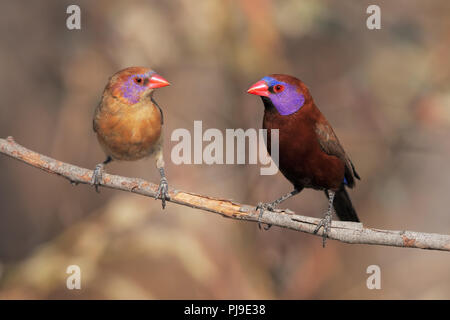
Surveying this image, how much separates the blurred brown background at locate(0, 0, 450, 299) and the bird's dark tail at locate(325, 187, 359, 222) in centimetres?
144

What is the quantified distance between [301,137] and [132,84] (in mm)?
1168

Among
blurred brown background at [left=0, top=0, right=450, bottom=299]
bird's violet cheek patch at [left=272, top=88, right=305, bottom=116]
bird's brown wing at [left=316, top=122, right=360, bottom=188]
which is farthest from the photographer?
blurred brown background at [left=0, top=0, right=450, bottom=299]

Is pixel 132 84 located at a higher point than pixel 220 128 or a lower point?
lower

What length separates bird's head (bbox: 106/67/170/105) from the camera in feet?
12.5

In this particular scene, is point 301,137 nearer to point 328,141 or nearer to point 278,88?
point 328,141

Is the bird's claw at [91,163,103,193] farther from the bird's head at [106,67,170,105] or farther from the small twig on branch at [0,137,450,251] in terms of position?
the bird's head at [106,67,170,105]

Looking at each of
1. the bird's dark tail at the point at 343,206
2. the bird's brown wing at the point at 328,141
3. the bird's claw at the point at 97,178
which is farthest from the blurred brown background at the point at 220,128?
the bird's brown wing at the point at 328,141

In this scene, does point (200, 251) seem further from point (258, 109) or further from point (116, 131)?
point (116, 131)

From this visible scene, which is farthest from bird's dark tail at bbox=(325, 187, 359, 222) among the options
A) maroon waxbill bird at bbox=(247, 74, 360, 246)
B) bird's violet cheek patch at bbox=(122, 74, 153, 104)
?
bird's violet cheek patch at bbox=(122, 74, 153, 104)

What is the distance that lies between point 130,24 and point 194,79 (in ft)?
3.25

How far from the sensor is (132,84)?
152 inches

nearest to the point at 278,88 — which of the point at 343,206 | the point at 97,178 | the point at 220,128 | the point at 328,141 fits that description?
the point at 328,141

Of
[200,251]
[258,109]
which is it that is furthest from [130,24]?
[200,251]
